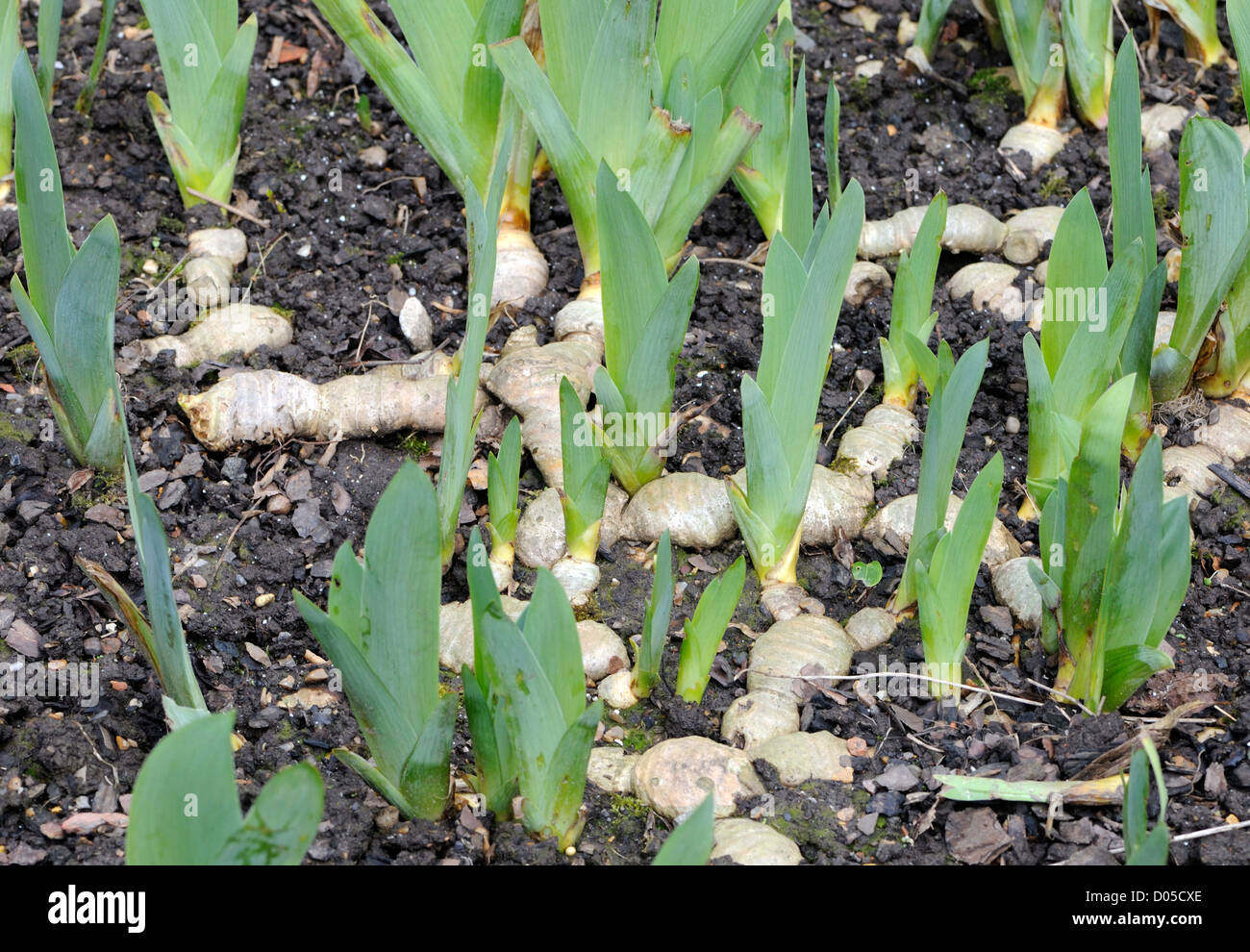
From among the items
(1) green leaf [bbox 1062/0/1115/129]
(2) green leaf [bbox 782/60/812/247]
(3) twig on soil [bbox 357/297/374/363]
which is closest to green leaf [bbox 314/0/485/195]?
(3) twig on soil [bbox 357/297/374/363]

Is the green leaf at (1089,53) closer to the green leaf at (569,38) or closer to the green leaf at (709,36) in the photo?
the green leaf at (709,36)

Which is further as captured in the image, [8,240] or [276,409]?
[8,240]

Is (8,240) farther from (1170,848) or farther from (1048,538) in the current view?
(1170,848)

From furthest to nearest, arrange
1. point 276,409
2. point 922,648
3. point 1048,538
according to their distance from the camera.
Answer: point 276,409
point 922,648
point 1048,538

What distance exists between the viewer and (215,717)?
874mm

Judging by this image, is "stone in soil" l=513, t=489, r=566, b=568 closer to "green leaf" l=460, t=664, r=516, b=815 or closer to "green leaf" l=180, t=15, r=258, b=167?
"green leaf" l=460, t=664, r=516, b=815

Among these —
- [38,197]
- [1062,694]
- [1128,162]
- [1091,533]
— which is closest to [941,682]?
[1062,694]

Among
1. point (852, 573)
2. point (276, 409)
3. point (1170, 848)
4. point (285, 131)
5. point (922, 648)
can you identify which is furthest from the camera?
point (285, 131)

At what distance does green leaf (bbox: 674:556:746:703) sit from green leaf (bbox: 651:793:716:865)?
0.43 meters

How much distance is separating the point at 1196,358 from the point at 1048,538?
0.70 metres

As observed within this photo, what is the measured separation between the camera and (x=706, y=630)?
1.42 metres

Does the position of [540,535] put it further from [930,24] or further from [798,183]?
[930,24]

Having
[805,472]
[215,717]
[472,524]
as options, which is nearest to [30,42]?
[472,524]

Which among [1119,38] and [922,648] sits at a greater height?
[1119,38]
